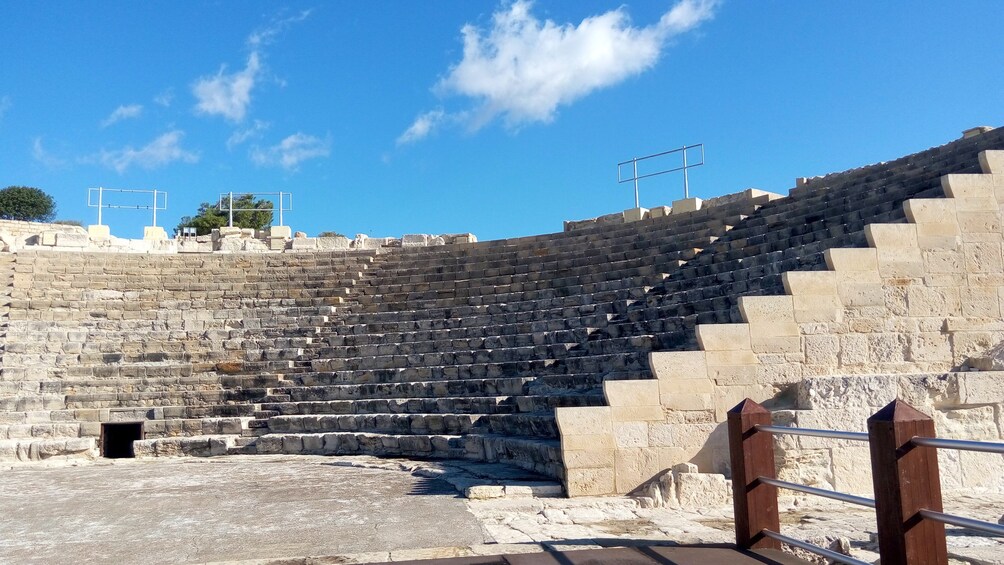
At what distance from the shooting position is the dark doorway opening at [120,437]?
1109cm

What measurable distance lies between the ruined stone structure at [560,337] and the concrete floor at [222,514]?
4.48ft

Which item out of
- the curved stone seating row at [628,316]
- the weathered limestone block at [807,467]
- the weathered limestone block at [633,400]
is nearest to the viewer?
the weathered limestone block at [807,467]

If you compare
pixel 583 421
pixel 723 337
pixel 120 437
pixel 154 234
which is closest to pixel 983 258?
pixel 723 337

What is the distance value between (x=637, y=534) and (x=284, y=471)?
5.03 metres

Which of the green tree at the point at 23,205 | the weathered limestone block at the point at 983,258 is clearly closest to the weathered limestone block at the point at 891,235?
the weathered limestone block at the point at 983,258

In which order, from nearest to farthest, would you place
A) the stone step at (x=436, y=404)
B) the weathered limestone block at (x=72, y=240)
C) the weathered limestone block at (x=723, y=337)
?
the weathered limestone block at (x=723, y=337) → the stone step at (x=436, y=404) → the weathered limestone block at (x=72, y=240)

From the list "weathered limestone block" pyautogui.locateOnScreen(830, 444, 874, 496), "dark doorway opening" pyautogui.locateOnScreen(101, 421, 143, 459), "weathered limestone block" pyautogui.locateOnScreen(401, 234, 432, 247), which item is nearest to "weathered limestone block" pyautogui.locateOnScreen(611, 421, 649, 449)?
"weathered limestone block" pyautogui.locateOnScreen(830, 444, 874, 496)

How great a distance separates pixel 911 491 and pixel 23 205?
55.3 m

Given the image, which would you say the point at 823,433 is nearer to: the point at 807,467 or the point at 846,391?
the point at 807,467


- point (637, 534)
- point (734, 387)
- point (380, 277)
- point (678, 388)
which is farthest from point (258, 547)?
point (380, 277)

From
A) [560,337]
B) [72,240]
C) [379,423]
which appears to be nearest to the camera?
[379,423]

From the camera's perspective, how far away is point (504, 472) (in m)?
7.55

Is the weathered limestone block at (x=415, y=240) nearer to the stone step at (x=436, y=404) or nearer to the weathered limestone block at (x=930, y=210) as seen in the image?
the stone step at (x=436, y=404)

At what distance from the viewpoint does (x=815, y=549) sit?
12.1 feet
